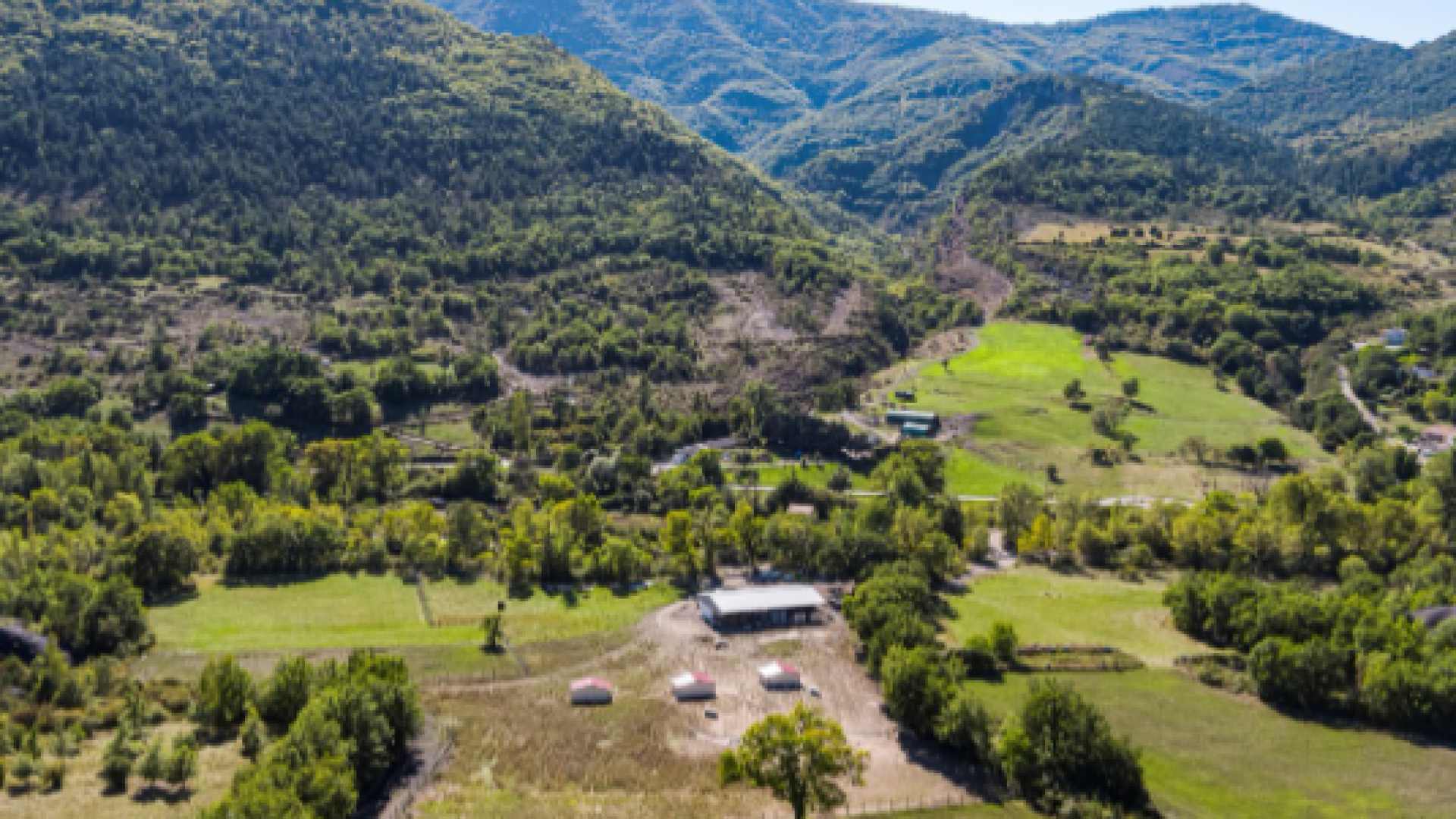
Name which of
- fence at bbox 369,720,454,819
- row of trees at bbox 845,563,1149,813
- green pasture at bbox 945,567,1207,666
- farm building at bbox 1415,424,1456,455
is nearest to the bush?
row of trees at bbox 845,563,1149,813

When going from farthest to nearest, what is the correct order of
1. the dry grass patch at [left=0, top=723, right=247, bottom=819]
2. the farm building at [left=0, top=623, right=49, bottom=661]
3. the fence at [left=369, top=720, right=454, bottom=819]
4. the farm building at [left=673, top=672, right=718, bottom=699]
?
1. the farm building at [left=673, top=672, right=718, bottom=699]
2. the farm building at [left=0, top=623, right=49, bottom=661]
3. the fence at [left=369, top=720, right=454, bottom=819]
4. the dry grass patch at [left=0, top=723, right=247, bottom=819]

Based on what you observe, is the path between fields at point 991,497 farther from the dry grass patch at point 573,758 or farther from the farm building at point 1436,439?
the dry grass patch at point 573,758

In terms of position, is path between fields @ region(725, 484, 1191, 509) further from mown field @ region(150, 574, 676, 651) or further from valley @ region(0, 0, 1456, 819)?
mown field @ region(150, 574, 676, 651)

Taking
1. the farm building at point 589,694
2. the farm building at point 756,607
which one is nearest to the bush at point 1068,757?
the farm building at point 589,694

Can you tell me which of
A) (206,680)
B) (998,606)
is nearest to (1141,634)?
(998,606)

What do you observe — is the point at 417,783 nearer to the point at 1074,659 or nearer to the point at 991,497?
the point at 1074,659

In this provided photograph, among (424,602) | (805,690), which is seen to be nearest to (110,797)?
(424,602)
